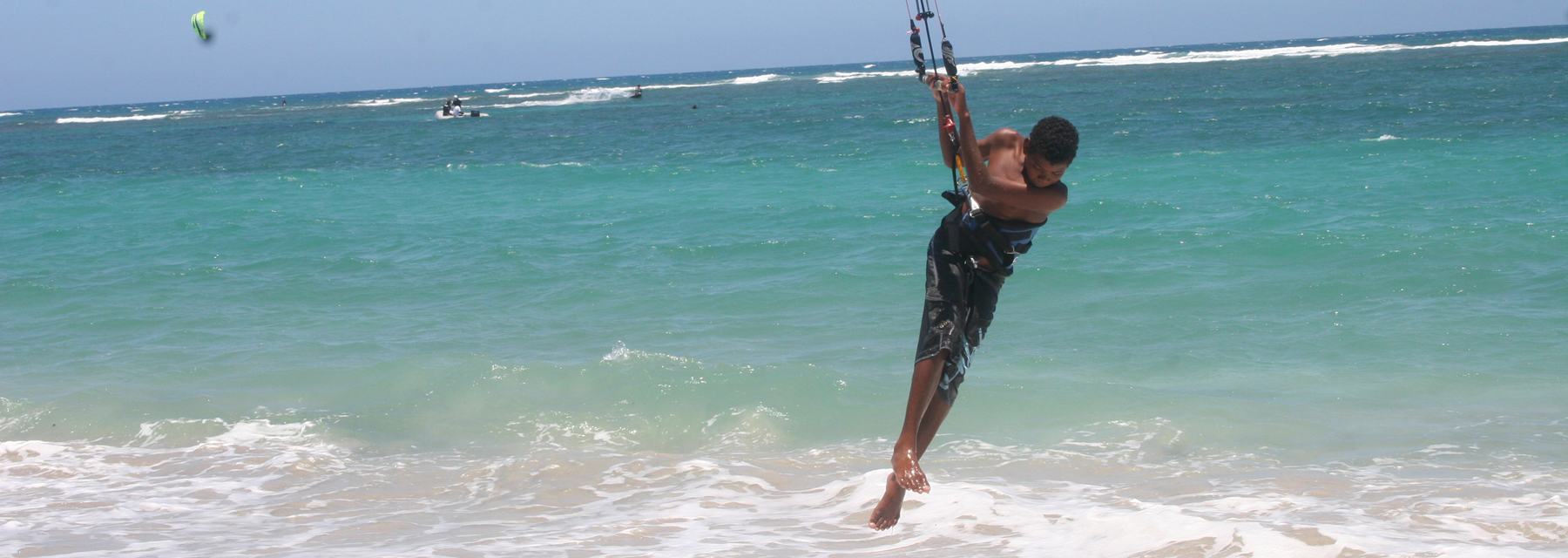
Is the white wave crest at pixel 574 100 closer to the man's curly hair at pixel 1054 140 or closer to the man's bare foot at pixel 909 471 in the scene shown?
the man's bare foot at pixel 909 471

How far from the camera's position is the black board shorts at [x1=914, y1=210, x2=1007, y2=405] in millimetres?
4992

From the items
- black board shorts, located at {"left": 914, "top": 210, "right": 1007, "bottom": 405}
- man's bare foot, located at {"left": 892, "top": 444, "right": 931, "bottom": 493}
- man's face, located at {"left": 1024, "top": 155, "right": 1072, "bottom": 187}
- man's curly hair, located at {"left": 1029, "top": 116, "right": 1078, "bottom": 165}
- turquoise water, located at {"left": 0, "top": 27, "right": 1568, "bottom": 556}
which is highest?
man's curly hair, located at {"left": 1029, "top": 116, "right": 1078, "bottom": 165}

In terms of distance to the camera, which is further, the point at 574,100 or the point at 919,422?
the point at 574,100

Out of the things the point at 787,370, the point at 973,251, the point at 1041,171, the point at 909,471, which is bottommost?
the point at 787,370

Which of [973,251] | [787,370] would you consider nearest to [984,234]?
[973,251]

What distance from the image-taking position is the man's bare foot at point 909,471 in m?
4.99

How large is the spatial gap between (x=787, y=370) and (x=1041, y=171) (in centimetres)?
483

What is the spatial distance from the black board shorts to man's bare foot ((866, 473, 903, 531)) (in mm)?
465

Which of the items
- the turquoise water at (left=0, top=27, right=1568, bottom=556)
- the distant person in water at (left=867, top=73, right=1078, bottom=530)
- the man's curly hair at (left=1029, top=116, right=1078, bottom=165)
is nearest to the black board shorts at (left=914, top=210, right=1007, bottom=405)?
the distant person in water at (left=867, top=73, right=1078, bottom=530)

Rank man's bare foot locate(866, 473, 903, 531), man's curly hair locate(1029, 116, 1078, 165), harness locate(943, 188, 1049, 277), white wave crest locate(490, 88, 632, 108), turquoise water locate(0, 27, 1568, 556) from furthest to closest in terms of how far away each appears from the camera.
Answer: white wave crest locate(490, 88, 632, 108), turquoise water locate(0, 27, 1568, 556), man's bare foot locate(866, 473, 903, 531), harness locate(943, 188, 1049, 277), man's curly hair locate(1029, 116, 1078, 165)

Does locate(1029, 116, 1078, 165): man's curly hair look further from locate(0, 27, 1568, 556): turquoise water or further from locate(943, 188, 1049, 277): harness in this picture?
locate(0, 27, 1568, 556): turquoise water

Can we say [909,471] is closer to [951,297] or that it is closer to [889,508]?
[889,508]

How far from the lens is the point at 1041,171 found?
475 cm

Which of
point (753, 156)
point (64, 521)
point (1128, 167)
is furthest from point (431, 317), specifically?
point (753, 156)
